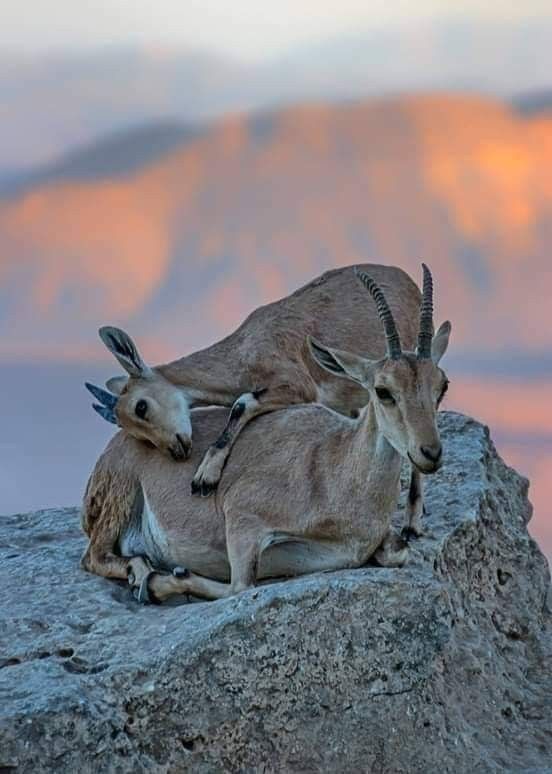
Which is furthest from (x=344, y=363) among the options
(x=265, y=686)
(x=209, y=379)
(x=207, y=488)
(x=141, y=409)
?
(x=209, y=379)

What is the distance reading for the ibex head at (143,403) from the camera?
1159 centimetres

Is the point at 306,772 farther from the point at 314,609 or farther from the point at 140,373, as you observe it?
the point at 140,373

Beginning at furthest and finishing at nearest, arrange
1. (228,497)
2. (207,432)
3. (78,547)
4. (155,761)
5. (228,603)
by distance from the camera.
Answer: (78,547)
(207,432)
(228,497)
(228,603)
(155,761)

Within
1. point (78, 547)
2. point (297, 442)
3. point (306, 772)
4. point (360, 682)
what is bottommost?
point (306, 772)

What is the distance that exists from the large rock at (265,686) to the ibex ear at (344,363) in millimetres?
1412

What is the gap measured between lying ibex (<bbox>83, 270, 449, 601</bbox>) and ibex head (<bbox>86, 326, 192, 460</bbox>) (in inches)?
6.2

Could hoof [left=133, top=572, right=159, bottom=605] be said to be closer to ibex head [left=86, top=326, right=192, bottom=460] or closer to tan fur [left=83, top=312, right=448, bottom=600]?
tan fur [left=83, top=312, right=448, bottom=600]

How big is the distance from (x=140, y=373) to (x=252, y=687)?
3812 mm

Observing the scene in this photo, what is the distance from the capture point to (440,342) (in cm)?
1055

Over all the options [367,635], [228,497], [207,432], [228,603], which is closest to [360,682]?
[367,635]

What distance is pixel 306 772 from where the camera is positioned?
362 inches

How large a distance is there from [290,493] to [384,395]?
4.11ft

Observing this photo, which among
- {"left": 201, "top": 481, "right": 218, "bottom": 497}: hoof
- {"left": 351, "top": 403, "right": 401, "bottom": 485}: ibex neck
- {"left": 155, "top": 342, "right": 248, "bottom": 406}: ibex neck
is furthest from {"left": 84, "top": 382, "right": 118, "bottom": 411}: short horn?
{"left": 351, "top": 403, "right": 401, "bottom": 485}: ibex neck

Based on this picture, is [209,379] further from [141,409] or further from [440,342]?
[440,342]
